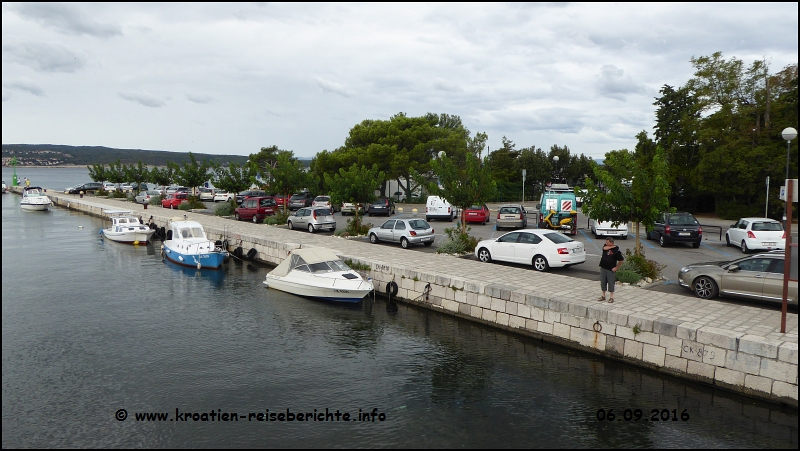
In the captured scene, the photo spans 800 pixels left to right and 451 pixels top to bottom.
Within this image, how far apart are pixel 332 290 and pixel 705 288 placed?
11159mm

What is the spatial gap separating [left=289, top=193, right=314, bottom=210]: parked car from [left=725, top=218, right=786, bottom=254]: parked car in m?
33.7

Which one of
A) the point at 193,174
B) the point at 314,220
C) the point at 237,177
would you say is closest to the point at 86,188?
the point at 193,174

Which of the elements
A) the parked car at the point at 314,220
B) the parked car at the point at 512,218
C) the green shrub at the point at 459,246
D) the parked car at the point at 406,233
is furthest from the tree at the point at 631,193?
the parked car at the point at 314,220

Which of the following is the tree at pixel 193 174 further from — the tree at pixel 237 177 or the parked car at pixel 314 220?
the parked car at pixel 314 220

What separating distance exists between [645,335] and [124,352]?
12.4 meters

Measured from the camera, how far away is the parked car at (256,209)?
1486 inches

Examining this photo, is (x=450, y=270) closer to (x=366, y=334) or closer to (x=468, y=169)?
(x=366, y=334)

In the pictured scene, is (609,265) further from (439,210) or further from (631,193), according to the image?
(439,210)

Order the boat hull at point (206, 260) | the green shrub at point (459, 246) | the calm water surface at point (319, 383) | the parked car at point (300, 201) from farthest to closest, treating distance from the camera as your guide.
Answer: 1. the parked car at point (300, 201)
2. the boat hull at point (206, 260)
3. the green shrub at point (459, 246)
4. the calm water surface at point (319, 383)

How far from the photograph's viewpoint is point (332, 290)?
1811 centimetres

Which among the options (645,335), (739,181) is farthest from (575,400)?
(739,181)

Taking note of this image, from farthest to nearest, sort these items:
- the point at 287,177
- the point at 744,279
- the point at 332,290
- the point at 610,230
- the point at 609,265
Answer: the point at 287,177, the point at 610,230, the point at 332,290, the point at 744,279, the point at 609,265

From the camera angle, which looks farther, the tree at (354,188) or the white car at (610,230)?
the tree at (354,188)

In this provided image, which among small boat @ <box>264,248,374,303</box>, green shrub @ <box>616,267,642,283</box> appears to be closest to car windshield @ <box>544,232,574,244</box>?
green shrub @ <box>616,267,642,283</box>
